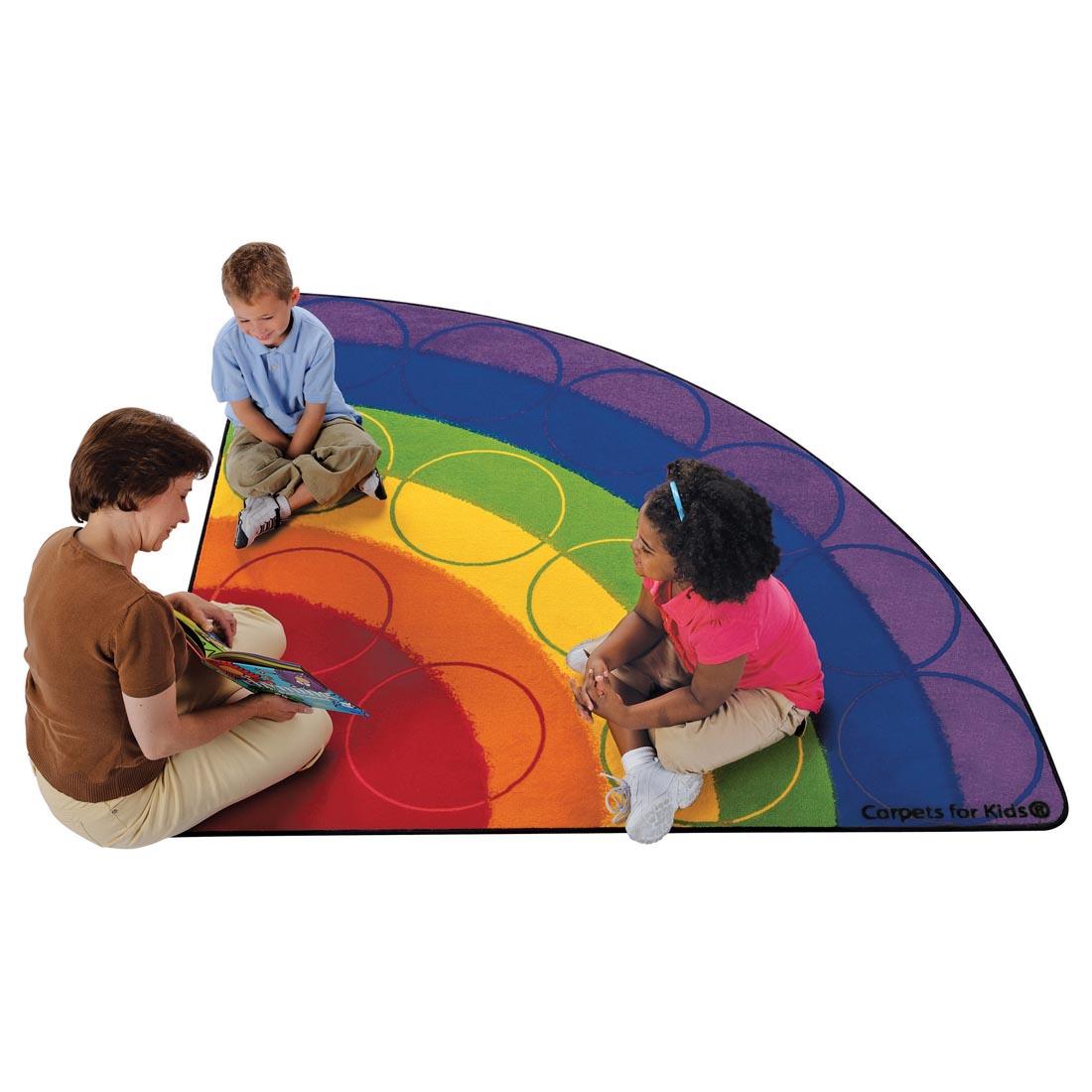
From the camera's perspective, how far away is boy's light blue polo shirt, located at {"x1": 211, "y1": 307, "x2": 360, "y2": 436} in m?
4.22

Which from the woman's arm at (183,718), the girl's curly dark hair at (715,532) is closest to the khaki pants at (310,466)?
the woman's arm at (183,718)

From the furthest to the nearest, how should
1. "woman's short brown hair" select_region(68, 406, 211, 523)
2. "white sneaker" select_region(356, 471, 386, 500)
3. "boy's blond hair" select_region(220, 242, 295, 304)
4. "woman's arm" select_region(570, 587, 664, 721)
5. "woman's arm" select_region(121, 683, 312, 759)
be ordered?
1. "white sneaker" select_region(356, 471, 386, 500)
2. "boy's blond hair" select_region(220, 242, 295, 304)
3. "woman's arm" select_region(570, 587, 664, 721)
4. "woman's arm" select_region(121, 683, 312, 759)
5. "woman's short brown hair" select_region(68, 406, 211, 523)

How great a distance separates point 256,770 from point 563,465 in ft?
5.22

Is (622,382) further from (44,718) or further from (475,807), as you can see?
(44,718)

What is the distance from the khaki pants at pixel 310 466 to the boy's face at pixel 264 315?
401mm

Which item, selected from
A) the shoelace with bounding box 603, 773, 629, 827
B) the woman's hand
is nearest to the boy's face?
the woman's hand

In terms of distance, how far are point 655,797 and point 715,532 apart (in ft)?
2.58

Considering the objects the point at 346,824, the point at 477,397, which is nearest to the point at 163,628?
the point at 346,824

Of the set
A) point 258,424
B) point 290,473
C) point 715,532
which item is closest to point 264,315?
point 258,424

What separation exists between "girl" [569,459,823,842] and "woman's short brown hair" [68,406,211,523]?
1.12m

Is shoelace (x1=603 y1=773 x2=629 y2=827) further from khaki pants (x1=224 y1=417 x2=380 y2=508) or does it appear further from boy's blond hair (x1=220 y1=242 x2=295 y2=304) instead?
boy's blond hair (x1=220 y1=242 x2=295 y2=304)

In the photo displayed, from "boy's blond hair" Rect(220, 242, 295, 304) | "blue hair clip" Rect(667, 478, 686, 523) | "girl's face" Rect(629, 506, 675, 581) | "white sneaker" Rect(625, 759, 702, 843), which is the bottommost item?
"white sneaker" Rect(625, 759, 702, 843)

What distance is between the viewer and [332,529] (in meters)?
4.42

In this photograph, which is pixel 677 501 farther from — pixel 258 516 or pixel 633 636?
pixel 258 516
